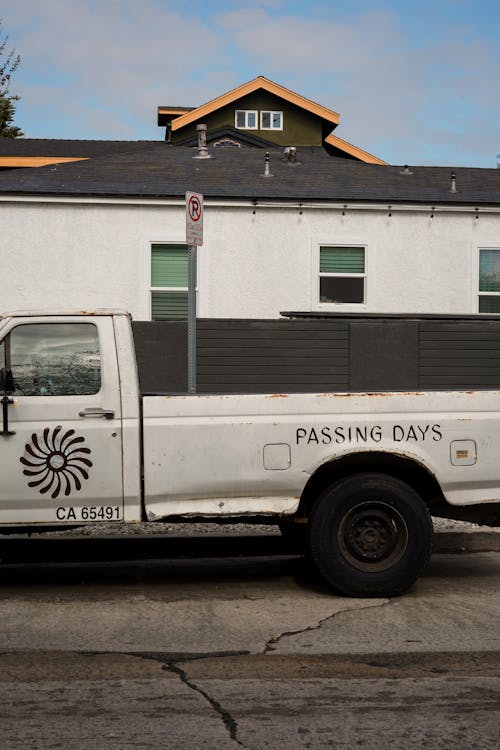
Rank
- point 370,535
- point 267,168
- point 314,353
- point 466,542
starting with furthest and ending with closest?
1. point 267,168
2. point 314,353
3. point 466,542
4. point 370,535

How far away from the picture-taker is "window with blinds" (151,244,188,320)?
53.2 feet

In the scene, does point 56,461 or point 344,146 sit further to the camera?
Answer: point 344,146

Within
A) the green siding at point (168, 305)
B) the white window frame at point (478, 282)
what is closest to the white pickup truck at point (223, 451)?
the green siding at point (168, 305)

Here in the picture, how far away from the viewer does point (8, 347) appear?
6.89 metres

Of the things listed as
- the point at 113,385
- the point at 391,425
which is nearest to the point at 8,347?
the point at 113,385

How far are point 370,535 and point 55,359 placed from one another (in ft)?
8.28

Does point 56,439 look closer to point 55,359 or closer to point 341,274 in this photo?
point 55,359

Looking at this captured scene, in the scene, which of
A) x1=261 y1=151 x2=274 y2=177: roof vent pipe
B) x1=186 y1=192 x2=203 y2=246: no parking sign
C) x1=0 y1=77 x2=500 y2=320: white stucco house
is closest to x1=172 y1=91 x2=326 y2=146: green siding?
x1=261 y1=151 x2=274 y2=177: roof vent pipe

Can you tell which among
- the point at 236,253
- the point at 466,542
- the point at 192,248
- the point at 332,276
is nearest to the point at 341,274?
the point at 332,276

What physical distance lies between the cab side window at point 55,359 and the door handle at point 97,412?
127 millimetres

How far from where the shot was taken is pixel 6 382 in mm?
6719

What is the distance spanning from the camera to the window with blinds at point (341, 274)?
1648 centimetres

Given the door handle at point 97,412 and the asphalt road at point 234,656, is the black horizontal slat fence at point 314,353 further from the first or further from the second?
the door handle at point 97,412

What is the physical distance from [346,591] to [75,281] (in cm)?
1043
